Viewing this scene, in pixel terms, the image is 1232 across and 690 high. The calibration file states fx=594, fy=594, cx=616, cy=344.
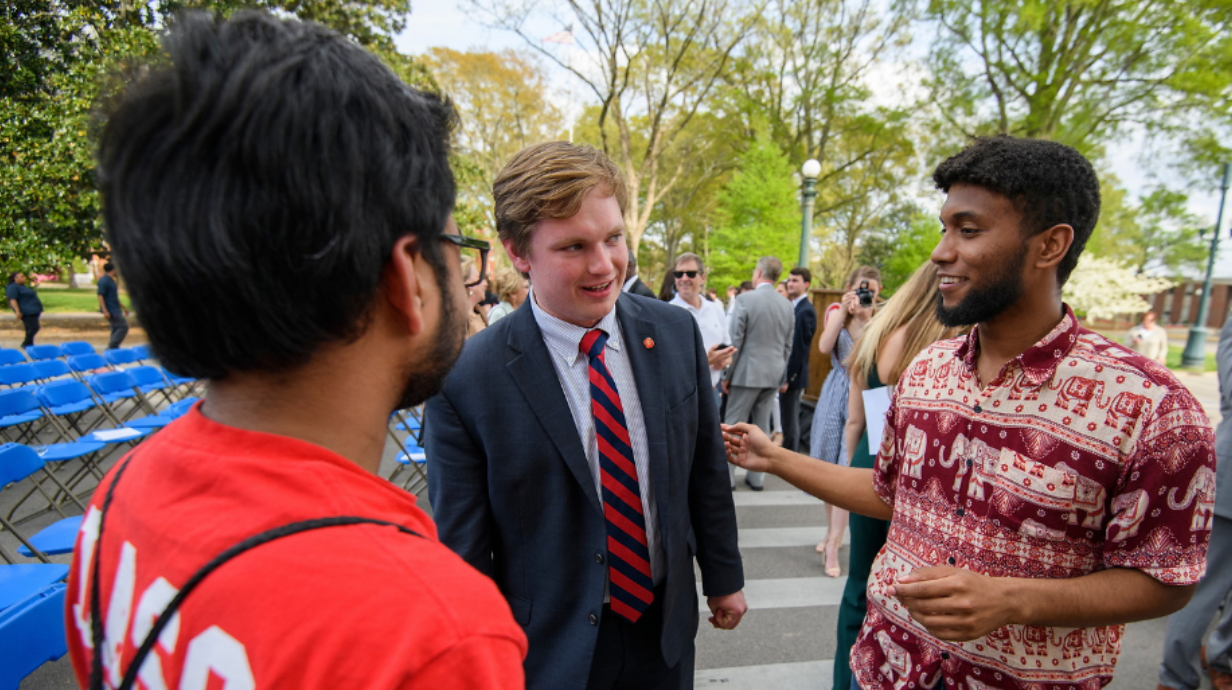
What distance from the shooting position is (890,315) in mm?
Answer: 2617

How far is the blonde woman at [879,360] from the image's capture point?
239 cm

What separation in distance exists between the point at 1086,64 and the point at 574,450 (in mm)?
19655

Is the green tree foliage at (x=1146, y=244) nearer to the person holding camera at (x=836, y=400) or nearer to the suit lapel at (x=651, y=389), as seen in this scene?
the person holding camera at (x=836, y=400)

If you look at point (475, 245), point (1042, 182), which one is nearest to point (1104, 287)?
point (1042, 182)

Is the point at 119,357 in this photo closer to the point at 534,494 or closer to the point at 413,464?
the point at 413,464

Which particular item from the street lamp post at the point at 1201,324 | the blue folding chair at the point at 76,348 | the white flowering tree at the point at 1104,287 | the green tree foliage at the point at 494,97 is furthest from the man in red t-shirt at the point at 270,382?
the white flowering tree at the point at 1104,287

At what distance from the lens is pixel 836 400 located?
13.5 feet

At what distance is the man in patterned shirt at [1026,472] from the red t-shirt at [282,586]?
3.06ft

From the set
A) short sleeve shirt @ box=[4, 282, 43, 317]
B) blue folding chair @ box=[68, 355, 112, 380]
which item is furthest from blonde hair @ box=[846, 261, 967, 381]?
short sleeve shirt @ box=[4, 282, 43, 317]

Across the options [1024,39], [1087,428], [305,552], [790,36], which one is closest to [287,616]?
[305,552]

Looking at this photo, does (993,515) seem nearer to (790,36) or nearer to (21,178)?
(21,178)

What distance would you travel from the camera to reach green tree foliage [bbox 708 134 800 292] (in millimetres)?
20375

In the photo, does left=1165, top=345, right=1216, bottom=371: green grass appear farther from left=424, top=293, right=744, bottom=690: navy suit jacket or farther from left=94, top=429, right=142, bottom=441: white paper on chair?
left=94, top=429, right=142, bottom=441: white paper on chair

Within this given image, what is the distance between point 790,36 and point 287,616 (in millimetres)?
24939
